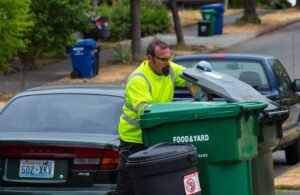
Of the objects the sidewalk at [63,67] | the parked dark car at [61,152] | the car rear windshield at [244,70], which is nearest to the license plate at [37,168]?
the parked dark car at [61,152]

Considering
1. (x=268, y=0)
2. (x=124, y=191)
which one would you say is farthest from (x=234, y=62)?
(x=268, y=0)

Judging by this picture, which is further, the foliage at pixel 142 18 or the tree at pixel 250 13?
the tree at pixel 250 13

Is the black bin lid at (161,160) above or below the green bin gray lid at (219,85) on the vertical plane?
below

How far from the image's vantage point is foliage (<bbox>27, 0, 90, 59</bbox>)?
2495 cm

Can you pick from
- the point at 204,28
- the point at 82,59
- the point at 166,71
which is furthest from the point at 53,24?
the point at 166,71

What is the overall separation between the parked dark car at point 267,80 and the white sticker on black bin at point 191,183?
18.1 feet

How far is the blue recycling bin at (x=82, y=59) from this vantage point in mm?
24828

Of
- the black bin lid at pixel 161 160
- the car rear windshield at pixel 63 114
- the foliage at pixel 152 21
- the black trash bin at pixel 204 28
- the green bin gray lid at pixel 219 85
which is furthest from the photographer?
the foliage at pixel 152 21

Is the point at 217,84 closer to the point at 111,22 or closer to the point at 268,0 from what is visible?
the point at 111,22

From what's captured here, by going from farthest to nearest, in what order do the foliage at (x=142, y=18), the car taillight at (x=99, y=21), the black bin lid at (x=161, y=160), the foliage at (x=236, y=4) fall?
1. the foliage at (x=236, y=4)
2. the foliage at (x=142, y=18)
3. the car taillight at (x=99, y=21)
4. the black bin lid at (x=161, y=160)

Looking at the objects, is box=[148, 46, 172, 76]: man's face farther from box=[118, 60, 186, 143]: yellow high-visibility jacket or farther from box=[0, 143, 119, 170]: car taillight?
box=[0, 143, 119, 170]: car taillight

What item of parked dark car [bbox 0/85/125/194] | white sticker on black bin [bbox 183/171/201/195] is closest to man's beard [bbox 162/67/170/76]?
white sticker on black bin [bbox 183/171/201/195]

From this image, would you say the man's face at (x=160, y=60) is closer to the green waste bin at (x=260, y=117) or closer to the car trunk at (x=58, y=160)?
the green waste bin at (x=260, y=117)

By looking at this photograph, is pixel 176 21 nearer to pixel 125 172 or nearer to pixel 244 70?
pixel 244 70
